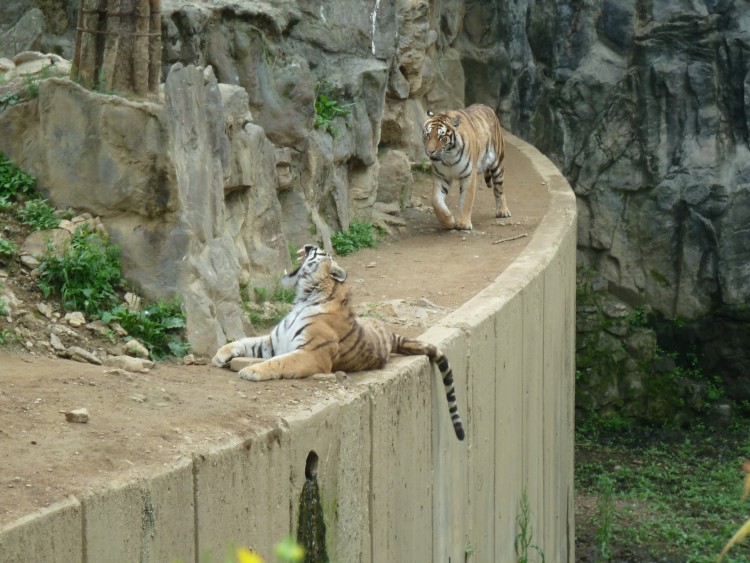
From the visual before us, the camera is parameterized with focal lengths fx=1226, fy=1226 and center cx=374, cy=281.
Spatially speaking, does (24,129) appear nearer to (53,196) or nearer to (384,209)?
(53,196)

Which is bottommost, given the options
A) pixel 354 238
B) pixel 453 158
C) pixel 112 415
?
pixel 354 238

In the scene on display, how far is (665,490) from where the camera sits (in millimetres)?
13234

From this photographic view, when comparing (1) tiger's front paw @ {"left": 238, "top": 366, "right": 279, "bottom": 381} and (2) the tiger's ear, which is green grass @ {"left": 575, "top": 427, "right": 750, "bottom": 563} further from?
(1) tiger's front paw @ {"left": 238, "top": 366, "right": 279, "bottom": 381}

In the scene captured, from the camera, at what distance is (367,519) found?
5.64m

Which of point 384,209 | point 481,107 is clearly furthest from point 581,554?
point 481,107

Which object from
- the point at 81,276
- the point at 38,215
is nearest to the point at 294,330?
the point at 81,276

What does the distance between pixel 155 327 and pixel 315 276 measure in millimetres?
1092

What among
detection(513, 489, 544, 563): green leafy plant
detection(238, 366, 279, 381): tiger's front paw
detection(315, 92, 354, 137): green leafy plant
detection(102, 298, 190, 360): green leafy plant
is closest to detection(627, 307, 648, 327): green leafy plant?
detection(315, 92, 354, 137): green leafy plant

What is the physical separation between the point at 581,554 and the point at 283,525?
308 inches

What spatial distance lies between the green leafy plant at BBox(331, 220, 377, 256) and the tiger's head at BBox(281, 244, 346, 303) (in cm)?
490

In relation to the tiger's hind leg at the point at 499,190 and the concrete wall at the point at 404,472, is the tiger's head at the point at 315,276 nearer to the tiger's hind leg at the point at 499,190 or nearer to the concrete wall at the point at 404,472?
the concrete wall at the point at 404,472

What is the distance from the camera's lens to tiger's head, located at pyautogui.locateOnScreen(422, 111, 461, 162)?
11625 millimetres

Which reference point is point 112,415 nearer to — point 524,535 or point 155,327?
point 155,327

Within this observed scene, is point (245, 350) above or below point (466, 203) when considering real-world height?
above
